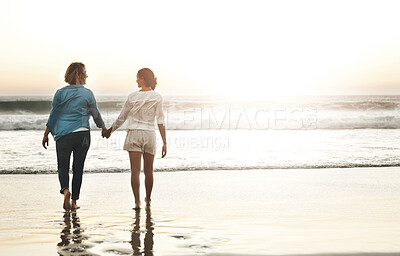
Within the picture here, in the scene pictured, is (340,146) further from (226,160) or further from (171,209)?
(171,209)

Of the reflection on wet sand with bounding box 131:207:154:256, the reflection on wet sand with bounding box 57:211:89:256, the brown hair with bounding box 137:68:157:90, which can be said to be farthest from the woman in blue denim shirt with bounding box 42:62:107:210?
the reflection on wet sand with bounding box 131:207:154:256

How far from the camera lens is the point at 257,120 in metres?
27.8

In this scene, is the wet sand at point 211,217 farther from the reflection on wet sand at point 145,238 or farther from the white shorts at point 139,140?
the white shorts at point 139,140

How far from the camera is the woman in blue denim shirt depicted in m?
5.76

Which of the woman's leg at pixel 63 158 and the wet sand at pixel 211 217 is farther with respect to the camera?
the woman's leg at pixel 63 158

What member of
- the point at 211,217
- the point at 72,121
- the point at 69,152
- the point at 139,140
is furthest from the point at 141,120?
the point at 211,217

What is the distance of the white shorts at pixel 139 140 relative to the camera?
5.78 m

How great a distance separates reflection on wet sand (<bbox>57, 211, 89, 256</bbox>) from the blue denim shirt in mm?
1146

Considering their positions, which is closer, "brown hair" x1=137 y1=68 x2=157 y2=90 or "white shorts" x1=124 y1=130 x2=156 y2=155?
"white shorts" x1=124 y1=130 x2=156 y2=155

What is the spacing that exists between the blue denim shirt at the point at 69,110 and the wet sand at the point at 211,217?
3.09 ft

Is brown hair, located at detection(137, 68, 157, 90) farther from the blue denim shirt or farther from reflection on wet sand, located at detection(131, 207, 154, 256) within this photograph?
reflection on wet sand, located at detection(131, 207, 154, 256)

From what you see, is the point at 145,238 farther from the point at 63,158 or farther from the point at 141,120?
the point at 63,158

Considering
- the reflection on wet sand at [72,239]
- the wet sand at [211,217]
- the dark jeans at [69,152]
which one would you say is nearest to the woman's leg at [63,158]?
the dark jeans at [69,152]

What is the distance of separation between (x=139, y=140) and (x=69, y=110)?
2.90 feet
